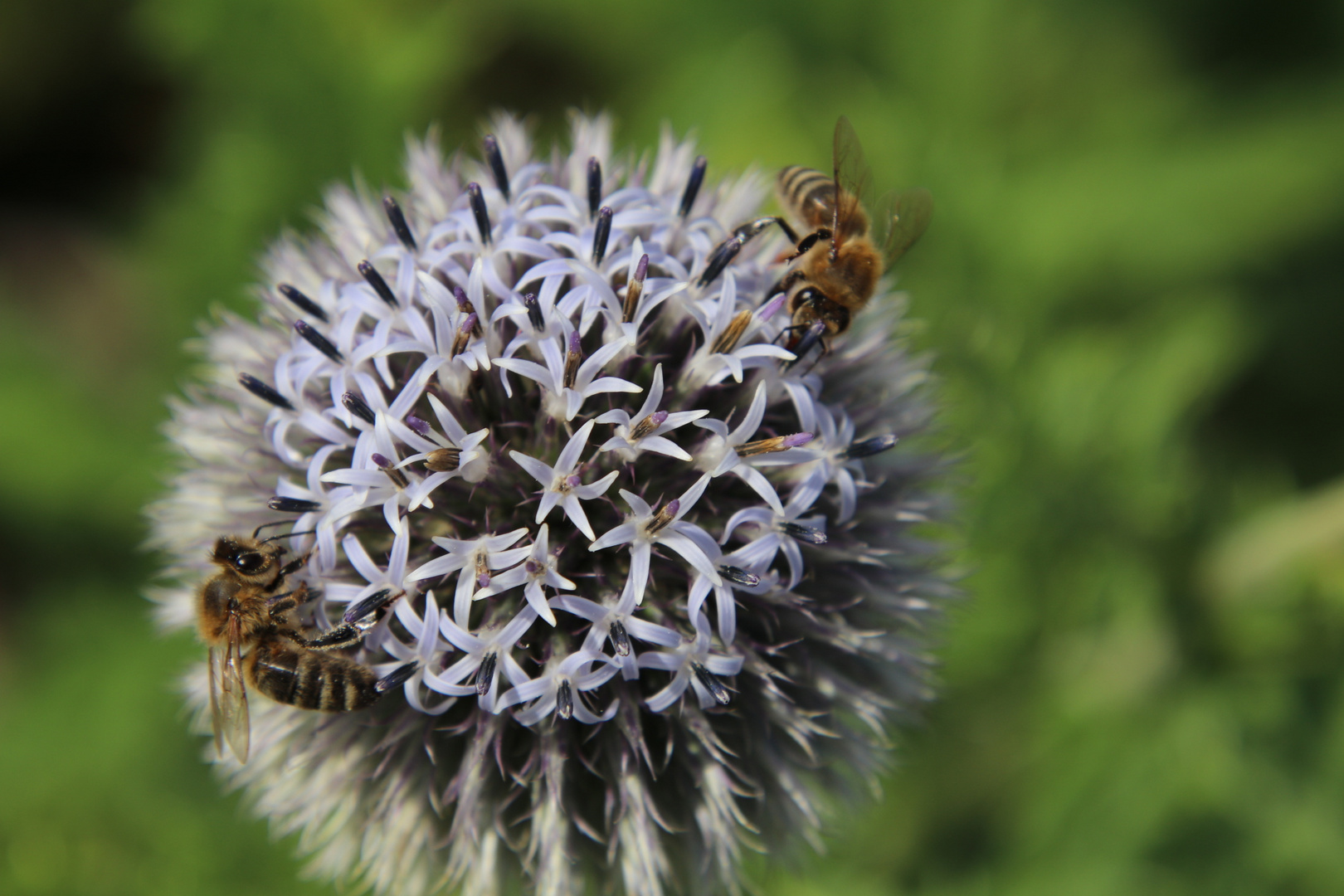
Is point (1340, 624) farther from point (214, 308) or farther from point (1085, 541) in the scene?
point (214, 308)

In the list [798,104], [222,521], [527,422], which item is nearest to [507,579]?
[527,422]

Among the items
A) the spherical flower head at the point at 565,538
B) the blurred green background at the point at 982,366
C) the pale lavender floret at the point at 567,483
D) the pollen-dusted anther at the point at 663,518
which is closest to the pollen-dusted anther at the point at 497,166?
the spherical flower head at the point at 565,538

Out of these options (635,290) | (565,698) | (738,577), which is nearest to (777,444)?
(738,577)

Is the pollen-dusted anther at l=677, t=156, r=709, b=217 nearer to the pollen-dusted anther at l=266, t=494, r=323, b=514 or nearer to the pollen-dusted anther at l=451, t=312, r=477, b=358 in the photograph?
the pollen-dusted anther at l=451, t=312, r=477, b=358

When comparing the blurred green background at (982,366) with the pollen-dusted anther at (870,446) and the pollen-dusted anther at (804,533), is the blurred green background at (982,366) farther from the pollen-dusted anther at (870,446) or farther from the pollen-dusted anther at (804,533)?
the pollen-dusted anther at (804,533)

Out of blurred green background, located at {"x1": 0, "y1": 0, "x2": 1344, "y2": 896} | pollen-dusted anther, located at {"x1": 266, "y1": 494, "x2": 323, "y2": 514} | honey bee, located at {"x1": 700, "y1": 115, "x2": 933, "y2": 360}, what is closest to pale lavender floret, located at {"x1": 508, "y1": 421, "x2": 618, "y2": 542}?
pollen-dusted anther, located at {"x1": 266, "y1": 494, "x2": 323, "y2": 514}

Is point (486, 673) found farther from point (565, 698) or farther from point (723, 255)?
point (723, 255)
